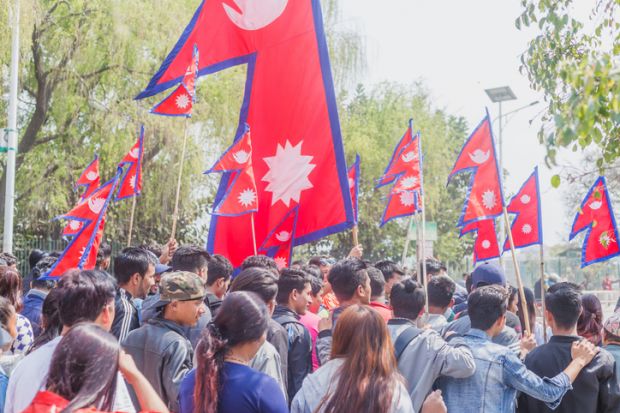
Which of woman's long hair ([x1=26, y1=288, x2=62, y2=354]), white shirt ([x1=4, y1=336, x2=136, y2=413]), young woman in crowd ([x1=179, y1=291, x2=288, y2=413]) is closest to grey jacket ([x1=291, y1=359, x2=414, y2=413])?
young woman in crowd ([x1=179, y1=291, x2=288, y2=413])

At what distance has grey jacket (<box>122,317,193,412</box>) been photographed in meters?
3.83

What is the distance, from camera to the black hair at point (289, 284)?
4809mm

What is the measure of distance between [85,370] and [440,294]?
10.7ft

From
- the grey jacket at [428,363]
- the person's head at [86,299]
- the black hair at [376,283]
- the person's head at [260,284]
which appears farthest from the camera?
the black hair at [376,283]

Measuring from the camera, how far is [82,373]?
2602 millimetres

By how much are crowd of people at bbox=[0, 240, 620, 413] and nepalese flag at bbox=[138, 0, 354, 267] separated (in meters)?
0.71

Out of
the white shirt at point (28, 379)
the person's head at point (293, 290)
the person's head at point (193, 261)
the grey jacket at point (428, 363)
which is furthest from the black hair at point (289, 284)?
the white shirt at point (28, 379)

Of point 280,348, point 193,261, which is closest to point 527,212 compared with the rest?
point 193,261

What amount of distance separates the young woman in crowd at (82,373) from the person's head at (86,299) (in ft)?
2.10

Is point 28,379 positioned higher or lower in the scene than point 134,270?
lower

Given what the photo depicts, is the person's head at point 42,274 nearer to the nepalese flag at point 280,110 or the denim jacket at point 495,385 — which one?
the nepalese flag at point 280,110

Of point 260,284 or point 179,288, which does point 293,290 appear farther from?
point 179,288

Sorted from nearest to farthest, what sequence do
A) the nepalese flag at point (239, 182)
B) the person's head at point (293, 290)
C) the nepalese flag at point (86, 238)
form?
the person's head at point (293, 290) → the nepalese flag at point (239, 182) → the nepalese flag at point (86, 238)

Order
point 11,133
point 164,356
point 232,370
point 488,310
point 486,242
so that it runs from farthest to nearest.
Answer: point 11,133
point 486,242
point 488,310
point 164,356
point 232,370
